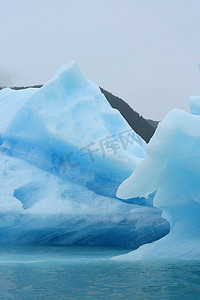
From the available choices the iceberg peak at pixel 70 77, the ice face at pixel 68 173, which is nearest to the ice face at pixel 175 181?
the ice face at pixel 68 173

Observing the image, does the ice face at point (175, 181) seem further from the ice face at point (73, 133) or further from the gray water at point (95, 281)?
the ice face at point (73, 133)

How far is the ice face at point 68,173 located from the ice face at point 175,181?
2.21 meters

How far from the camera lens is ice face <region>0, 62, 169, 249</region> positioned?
335 inches

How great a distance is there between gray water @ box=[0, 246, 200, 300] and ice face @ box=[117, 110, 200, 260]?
3.39 ft

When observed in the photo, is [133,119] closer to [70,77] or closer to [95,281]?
[70,77]

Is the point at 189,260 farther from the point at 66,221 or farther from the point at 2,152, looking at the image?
the point at 2,152

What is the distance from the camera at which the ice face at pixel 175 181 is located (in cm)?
535

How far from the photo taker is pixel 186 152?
546cm

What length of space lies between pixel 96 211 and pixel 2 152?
107 inches

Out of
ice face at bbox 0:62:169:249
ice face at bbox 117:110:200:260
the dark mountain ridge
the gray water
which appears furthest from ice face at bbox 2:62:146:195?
the dark mountain ridge

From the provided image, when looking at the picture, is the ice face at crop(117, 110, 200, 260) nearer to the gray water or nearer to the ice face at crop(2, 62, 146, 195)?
the gray water

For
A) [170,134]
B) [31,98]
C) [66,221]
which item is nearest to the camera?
[170,134]

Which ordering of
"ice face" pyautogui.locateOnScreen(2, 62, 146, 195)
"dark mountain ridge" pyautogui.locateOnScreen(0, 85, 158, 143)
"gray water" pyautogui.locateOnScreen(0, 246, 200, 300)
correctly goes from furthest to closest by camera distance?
"dark mountain ridge" pyautogui.locateOnScreen(0, 85, 158, 143) → "ice face" pyautogui.locateOnScreen(2, 62, 146, 195) → "gray water" pyautogui.locateOnScreen(0, 246, 200, 300)

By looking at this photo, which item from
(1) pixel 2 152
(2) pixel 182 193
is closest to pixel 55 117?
(1) pixel 2 152
